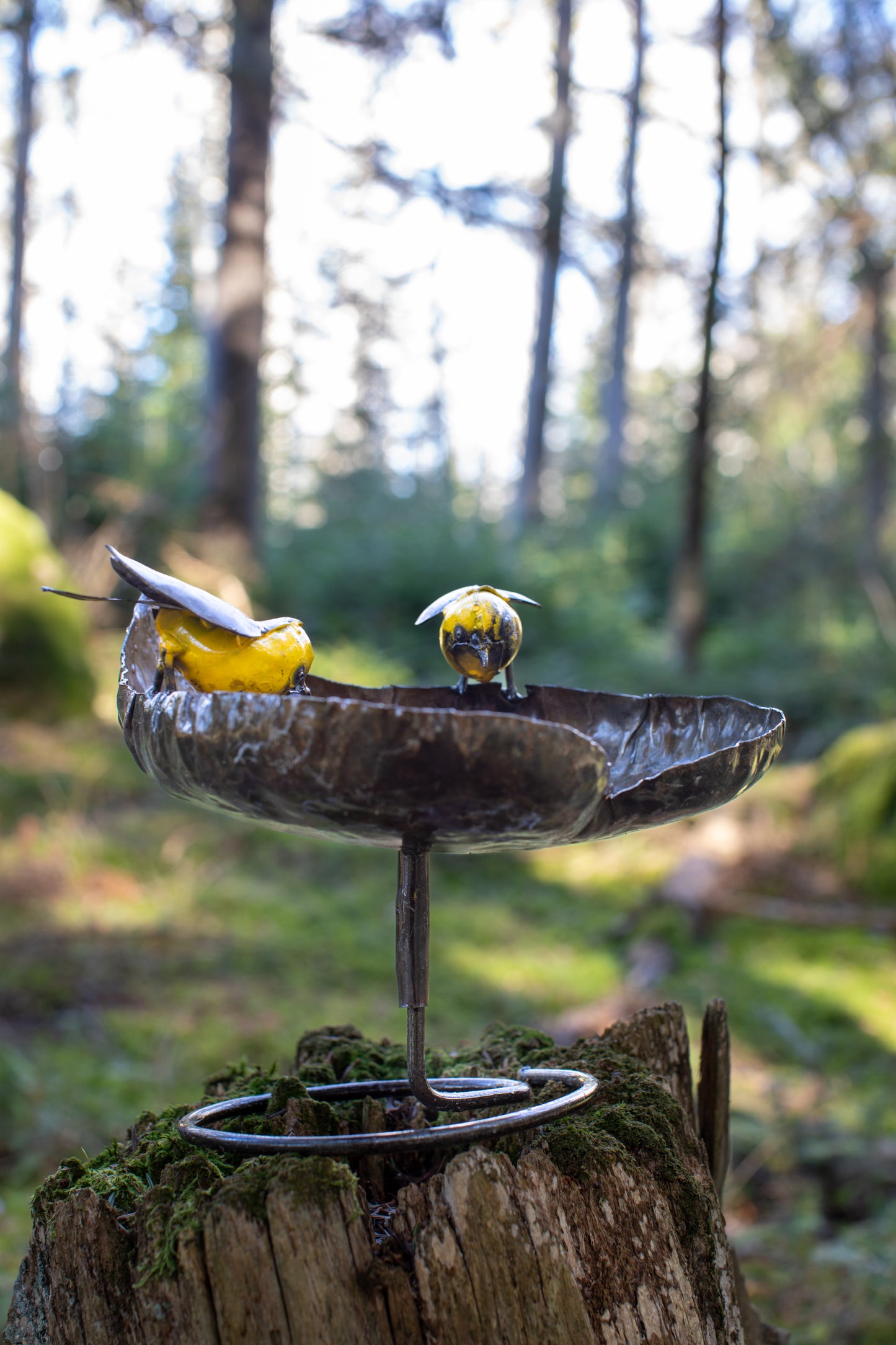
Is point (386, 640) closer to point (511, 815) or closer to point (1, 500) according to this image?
point (1, 500)

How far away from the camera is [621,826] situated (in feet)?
3.75

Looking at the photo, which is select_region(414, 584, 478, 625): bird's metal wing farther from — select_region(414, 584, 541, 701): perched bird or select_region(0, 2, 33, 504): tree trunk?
select_region(0, 2, 33, 504): tree trunk

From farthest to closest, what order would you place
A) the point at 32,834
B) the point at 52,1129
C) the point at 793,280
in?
1. the point at 793,280
2. the point at 32,834
3. the point at 52,1129

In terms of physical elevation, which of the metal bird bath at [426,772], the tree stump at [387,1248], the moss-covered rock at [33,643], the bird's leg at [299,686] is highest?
the moss-covered rock at [33,643]

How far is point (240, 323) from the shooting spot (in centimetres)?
756

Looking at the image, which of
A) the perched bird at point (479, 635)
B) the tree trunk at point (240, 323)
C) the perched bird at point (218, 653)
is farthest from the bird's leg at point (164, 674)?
the tree trunk at point (240, 323)

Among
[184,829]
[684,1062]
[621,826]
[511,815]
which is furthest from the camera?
[184,829]

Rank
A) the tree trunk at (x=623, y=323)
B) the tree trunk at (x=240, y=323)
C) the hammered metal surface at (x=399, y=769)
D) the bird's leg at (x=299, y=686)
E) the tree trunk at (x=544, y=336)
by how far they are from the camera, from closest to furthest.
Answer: the hammered metal surface at (x=399, y=769)
the bird's leg at (x=299, y=686)
the tree trunk at (x=240, y=323)
the tree trunk at (x=623, y=323)
the tree trunk at (x=544, y=336)

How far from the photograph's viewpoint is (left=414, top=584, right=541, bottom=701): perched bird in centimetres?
123

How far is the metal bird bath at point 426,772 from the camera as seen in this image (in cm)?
91

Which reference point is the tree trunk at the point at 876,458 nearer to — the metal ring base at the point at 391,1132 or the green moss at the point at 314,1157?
the green moss at the point at 314,1157

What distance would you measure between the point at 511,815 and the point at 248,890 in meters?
4.30

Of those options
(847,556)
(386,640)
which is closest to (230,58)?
(386,640)

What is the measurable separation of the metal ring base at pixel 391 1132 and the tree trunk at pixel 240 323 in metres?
6.76
